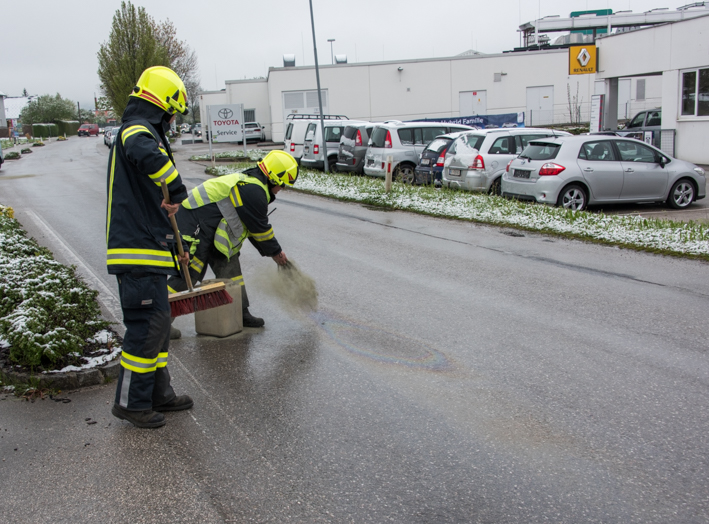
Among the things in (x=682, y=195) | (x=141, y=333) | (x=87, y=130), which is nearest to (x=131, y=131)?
(x=141, y=333)

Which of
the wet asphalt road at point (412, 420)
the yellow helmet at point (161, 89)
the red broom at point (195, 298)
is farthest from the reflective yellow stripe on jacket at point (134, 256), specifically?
the wet asphalt road at point (412, 420)

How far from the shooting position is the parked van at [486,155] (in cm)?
1477

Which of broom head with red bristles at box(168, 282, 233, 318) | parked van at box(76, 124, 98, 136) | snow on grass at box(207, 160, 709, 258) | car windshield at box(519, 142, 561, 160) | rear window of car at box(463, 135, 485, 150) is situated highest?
parked van at box(76, 124, 98, 136)

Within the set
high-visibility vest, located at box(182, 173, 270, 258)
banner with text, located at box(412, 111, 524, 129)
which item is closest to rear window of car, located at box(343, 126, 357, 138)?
banner with text, located at box(412, 111, 524, 129)

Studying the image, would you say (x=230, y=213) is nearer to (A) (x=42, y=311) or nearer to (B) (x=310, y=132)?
(A) (x=42, y=311)

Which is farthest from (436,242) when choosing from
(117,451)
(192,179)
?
(192,179)

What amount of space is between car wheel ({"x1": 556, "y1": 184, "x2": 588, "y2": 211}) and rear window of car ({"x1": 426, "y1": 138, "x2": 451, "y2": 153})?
4.52 metres

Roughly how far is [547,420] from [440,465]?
0.93m

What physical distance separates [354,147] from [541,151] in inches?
325

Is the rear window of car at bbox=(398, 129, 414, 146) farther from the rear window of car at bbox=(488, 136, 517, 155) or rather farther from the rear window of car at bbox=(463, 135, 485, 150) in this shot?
the rear window of car at bbox=(488, 136, 517, 155)

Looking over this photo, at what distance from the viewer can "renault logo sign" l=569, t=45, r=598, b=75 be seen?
24422 mm

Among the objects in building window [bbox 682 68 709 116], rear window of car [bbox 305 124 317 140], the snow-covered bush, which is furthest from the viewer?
rear window of car [bbox 305 124 317 140]

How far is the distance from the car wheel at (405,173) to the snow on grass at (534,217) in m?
1.06

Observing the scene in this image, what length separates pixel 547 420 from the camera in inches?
163
